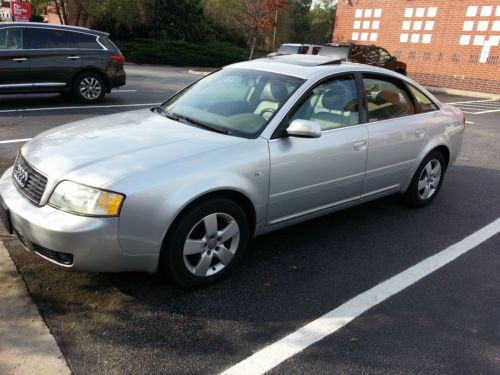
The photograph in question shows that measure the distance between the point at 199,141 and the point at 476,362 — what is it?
228 centimetres

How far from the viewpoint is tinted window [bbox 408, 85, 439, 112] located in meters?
4.92

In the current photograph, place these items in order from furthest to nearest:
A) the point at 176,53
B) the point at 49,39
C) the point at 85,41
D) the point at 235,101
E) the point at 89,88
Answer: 1. the point at 176,53
2. the point at 89,88
3. the point at 85,41
4. the point at 49,39
5. the point at 235,101

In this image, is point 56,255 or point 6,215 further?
point 6,215

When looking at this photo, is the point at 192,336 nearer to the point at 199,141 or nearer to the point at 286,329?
the point at 286,329

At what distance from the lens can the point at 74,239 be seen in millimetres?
2750

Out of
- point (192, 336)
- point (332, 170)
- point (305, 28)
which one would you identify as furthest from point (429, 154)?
point (305, 28)

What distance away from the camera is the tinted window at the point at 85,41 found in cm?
994

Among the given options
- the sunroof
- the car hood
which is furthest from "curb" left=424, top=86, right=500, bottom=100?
the car hood

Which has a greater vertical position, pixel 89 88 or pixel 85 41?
pixel 85 41

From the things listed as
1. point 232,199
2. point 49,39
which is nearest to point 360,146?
point 232,199

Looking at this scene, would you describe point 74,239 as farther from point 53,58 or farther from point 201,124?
point 53,58

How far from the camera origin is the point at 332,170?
3.90 meters

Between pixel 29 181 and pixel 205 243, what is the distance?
1.26 meters

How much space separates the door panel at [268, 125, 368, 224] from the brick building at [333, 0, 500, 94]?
1995 cm
